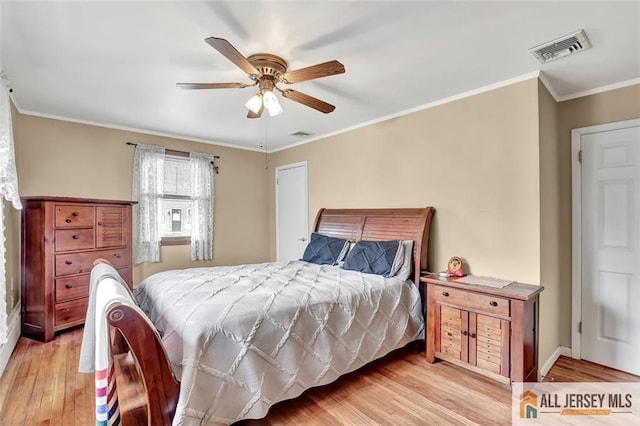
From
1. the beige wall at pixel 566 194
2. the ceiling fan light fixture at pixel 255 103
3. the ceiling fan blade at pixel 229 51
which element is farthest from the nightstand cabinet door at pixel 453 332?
the ceiling fan blade at pixel 229 51

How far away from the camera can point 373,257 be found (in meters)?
3.17

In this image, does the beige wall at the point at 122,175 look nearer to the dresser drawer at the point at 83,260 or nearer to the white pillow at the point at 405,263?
the dresser drawer at the point at 83,260

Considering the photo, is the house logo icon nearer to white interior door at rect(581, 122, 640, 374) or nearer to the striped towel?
white interior door at rect(581, 122, 640, 374)

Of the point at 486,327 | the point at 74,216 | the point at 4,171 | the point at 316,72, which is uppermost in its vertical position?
the point at 316,72

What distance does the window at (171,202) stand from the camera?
412cm

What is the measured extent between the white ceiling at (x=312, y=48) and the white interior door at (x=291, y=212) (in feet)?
5.67

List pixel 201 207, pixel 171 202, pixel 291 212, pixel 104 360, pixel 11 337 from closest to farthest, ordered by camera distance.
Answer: pixel 104 360, pixel 11 337, pixel 171 202, pixel 201 207, pixel 291 212

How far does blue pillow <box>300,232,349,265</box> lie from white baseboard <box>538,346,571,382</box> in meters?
2.04

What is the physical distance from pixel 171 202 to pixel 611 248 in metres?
4.99

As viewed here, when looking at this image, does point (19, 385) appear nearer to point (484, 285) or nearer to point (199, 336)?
point (199, 336)

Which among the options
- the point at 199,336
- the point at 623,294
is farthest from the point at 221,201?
the point at 623,294

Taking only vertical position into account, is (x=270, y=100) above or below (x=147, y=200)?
Answer: above

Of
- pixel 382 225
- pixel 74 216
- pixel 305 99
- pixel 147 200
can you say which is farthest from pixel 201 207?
pixel 305 99

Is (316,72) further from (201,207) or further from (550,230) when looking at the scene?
(201,207)
